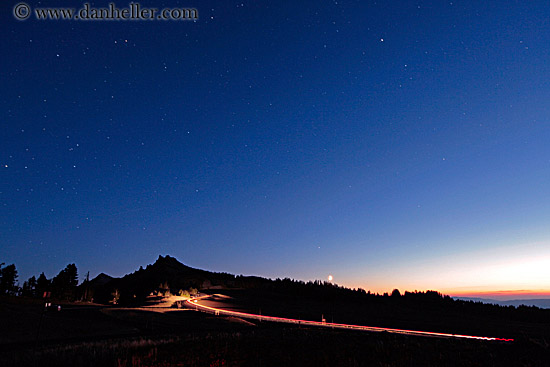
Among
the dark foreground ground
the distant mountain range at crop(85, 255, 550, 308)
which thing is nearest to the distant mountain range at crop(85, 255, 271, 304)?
the distant mountain range at crop(85, 255, 550, 308)

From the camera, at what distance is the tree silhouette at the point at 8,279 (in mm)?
90369

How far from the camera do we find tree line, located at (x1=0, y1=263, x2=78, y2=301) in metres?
91.4

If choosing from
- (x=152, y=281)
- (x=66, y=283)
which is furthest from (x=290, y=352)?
(x=152, y=281)

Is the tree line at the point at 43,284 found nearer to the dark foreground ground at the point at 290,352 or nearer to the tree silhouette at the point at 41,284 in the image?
the tree silhouette at the point at 41,284

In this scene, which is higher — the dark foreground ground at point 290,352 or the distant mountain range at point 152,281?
the dark foreground ground at point 290,352

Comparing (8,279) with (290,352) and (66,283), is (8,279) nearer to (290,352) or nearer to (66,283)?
(66,283)

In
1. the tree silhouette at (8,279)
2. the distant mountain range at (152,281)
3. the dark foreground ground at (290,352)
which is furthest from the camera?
the distant mountain range at (152,281)

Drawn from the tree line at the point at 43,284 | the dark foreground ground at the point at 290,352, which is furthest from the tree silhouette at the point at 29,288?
the dark foreground ground at the point at 290,352

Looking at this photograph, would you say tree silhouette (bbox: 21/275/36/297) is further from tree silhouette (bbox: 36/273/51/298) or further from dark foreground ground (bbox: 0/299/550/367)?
dark foreground ground (bbox: 0/299/550/367)

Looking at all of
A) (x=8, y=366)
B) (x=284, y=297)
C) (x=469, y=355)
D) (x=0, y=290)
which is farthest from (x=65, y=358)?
(x=0, y=290)

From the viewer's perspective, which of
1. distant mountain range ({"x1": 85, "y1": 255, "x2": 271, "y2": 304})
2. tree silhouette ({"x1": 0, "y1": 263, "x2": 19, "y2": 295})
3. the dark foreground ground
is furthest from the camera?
distant mountain range ({"x1": 85, "y1": 255, "x2": 271, "y2": 304})

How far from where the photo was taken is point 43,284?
317 ft

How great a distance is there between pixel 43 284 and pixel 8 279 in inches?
321

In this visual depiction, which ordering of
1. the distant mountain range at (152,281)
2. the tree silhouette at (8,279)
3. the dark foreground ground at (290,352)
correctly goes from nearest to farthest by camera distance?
the dark foreground ground at (290,352), the tree silhouette at (8,279), the distant mountain range at (152,281)
